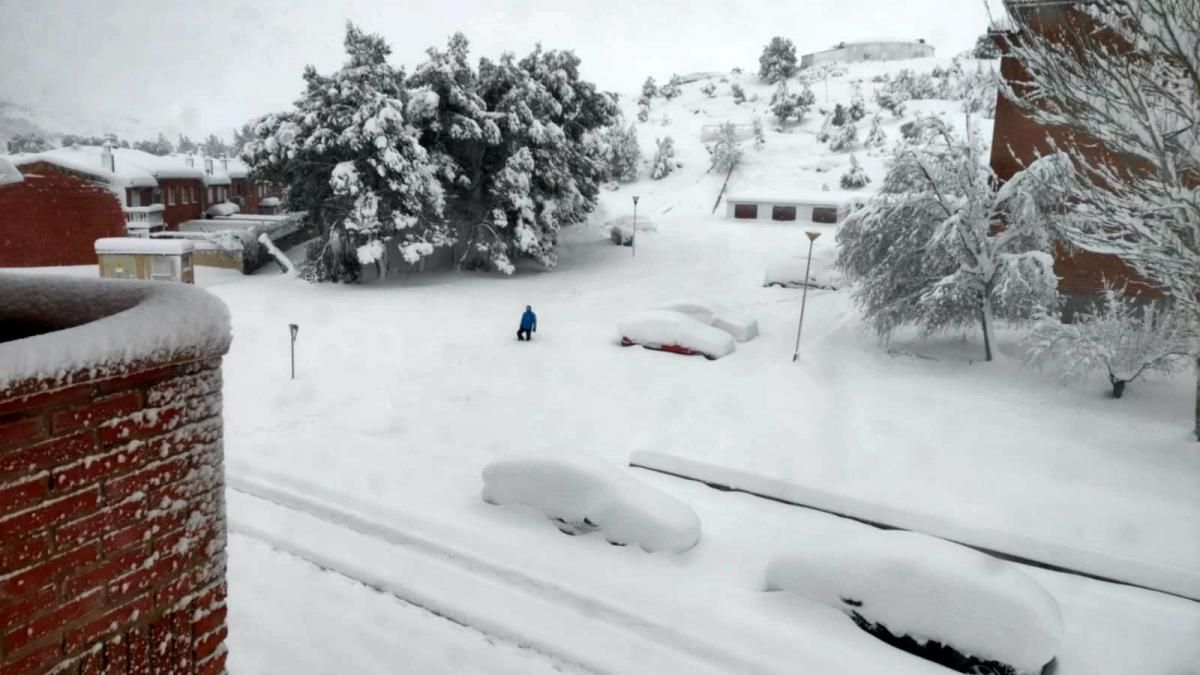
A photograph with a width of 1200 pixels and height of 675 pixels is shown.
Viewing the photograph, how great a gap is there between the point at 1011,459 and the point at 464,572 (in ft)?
31.0

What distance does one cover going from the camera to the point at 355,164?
78.9ft

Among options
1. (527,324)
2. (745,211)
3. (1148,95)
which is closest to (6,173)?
(1148,95)

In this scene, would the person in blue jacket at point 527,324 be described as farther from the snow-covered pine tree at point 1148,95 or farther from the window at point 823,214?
the window at point 823,214

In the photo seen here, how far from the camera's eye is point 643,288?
79.6 ft

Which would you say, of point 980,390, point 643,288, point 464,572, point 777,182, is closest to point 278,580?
point 464,572

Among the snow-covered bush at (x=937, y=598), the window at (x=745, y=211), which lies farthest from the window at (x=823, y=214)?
the snow-covered bush at (x=937, y=598)

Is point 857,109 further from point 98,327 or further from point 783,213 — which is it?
point 98,327

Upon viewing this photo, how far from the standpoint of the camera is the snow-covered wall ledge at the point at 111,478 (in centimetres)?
175

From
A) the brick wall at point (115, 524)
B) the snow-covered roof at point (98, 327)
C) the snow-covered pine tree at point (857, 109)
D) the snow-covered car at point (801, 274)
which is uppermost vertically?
the snow-covered pine tree at point (857, 109)

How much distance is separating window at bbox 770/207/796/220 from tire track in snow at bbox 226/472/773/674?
32415 mm

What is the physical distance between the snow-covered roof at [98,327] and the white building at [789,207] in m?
35.9

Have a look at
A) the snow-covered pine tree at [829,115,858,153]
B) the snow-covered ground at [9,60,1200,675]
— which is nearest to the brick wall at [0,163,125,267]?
the snow-covered ground at [9,60,1200,675]

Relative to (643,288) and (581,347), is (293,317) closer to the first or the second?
(581,347)

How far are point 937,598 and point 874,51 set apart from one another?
269ft
